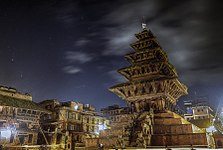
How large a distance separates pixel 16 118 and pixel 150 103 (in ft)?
101

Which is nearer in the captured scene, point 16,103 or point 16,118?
point 16,118

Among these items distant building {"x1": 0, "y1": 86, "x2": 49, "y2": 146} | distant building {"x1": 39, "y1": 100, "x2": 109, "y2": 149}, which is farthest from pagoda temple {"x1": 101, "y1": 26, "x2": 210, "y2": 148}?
distant building {"x1": 39, "y1": 100, "x2": 109, "y2": 149}

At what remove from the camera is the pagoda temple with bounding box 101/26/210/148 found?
19.2 metres

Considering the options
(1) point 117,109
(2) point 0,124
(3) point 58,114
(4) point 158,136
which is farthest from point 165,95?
(1) point 117,109

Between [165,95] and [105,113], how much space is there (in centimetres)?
5510

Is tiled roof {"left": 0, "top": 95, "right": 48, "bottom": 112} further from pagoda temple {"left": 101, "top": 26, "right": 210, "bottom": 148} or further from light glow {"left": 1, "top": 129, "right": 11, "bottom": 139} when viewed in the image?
pagoda temple {"left": 101, "top": 26, "right": 210, "bottom": 148}

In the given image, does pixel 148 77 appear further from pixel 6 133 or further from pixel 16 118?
pixel 16 118

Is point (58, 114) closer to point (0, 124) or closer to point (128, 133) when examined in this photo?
point (0, 124)

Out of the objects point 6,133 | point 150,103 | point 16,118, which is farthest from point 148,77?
point 16,118

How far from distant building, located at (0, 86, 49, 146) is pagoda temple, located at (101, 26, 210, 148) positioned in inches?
985

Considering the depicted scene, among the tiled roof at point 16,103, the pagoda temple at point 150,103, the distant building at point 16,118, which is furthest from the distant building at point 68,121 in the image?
the pagoda temple at point 150,103

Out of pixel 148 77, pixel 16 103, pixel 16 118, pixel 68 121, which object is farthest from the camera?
pixel 68 121

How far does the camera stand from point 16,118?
43.3 m

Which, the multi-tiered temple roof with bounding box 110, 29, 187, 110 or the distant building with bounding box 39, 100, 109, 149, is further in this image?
the distant building with bounding box 39, 100, 109, 149
